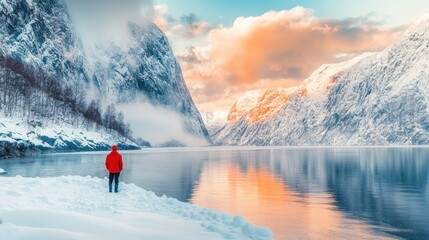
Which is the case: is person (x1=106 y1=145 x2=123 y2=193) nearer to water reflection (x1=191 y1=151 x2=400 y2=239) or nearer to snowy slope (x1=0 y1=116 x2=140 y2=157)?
water reflection (x1=191 y1=151 x2=400 y2=239)

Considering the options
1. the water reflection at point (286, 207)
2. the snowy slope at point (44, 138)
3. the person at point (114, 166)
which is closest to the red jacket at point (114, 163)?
the person at point (114, 166)

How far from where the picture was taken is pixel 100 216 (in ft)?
58.9

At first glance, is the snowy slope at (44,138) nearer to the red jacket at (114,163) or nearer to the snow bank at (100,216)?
the red jacket at (114,163)

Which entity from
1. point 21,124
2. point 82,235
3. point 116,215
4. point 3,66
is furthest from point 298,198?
point 3,66

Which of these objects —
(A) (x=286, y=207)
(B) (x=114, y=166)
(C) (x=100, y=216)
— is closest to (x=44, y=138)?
(B) (x=114, y=166)

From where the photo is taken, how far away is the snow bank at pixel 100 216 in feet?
45.6

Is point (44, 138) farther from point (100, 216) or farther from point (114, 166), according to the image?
point (100, 216)

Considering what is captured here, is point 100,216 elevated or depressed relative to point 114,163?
depressed

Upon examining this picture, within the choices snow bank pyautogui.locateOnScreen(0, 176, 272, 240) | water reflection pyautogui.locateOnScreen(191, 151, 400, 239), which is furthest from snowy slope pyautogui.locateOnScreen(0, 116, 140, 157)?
snow bank pyautogui.locateOnScreen(0, 176, 272, 240)

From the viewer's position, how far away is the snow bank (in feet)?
45.6

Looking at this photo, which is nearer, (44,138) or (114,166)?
(114,166)

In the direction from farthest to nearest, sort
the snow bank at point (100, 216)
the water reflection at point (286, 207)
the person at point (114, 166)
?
1. the person at point (114, 166)
2. the water reflection at point (286, 207)
3. the snow bank at point (100, 216)

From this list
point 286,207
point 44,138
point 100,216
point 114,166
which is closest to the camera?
point 100,216

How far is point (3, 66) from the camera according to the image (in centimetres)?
14288
